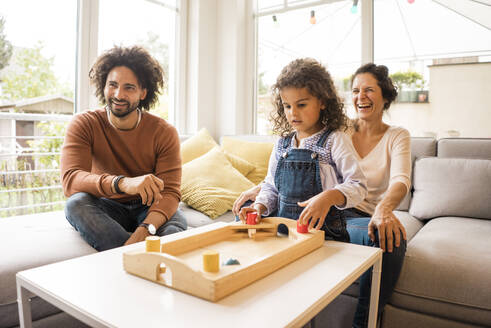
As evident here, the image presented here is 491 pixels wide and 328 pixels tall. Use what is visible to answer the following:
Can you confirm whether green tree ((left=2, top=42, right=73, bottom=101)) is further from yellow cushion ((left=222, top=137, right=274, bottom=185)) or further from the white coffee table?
the white coffee table

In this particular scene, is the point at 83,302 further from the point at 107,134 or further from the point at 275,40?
the point at 275,40

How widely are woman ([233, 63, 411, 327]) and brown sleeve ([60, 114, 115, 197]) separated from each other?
1.72 ft

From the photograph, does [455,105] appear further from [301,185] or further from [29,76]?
[29,76]

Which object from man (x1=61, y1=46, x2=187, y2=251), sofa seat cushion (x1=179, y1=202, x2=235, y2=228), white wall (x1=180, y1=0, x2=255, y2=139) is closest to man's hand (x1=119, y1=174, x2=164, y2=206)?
man (x1=61, y1=46, x2=187, y2=251)

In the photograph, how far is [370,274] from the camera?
1.14 metres

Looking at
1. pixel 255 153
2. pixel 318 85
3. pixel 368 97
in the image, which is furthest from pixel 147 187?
pixel 255 153

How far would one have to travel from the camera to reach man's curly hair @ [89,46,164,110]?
165 cm

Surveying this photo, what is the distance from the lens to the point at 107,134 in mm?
1604

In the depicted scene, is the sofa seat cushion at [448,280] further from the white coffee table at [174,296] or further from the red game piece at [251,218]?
the red game piece at [251,218]

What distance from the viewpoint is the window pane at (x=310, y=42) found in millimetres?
2871

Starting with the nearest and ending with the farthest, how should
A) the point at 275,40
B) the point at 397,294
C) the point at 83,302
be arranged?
the point at 83,302 < the point at 397,294 < the point at 275,40

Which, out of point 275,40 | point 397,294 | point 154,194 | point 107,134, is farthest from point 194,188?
point 275,40

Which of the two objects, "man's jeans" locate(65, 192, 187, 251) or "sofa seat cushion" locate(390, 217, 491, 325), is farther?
"man's jeans" locate(65, 192, 187, 251)

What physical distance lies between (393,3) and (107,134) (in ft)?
7.36
